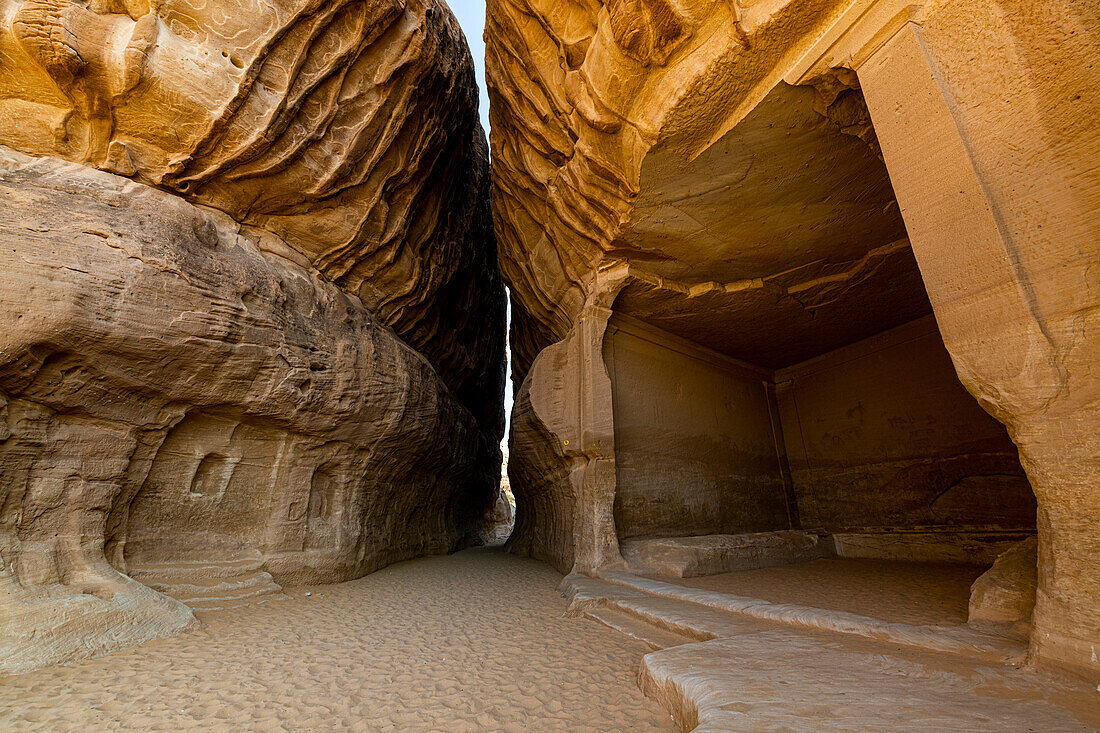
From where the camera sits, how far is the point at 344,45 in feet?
23.7

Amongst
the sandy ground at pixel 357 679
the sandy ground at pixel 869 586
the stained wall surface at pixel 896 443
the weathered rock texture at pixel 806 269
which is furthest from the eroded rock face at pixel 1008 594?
the stained wall surface at pixel 896 443

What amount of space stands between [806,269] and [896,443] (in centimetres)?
366

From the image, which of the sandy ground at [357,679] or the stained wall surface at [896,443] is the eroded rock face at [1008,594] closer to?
the sandy ground at [357,679]

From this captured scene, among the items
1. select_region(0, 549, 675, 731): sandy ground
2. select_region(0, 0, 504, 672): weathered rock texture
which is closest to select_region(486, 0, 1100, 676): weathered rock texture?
select_region(0, 549, 675, 731): sandy ground

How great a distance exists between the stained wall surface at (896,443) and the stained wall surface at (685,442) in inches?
29.3

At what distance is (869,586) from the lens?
5.04m

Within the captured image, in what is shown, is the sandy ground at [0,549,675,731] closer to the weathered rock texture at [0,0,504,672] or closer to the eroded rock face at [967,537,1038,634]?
the weathered rock texture at [0,0,504,672]

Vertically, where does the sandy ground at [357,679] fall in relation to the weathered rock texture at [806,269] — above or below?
below

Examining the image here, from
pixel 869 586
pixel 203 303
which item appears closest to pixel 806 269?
pixel 869 586

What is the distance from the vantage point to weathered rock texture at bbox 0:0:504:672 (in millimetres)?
4328

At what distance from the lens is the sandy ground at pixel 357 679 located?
2.77 m

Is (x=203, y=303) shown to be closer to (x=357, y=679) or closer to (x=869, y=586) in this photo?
(x=357, y=679)

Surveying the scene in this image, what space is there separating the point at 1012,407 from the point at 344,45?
30.0ft

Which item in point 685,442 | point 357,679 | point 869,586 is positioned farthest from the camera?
point 685,442
